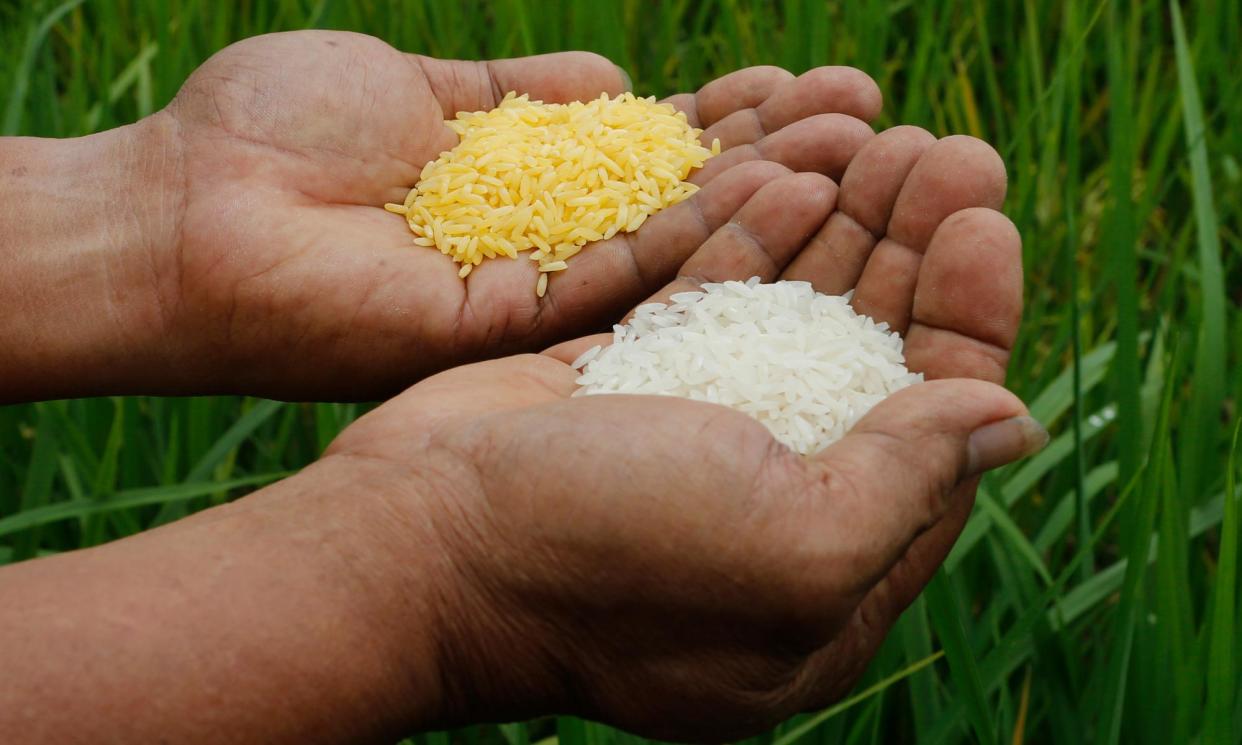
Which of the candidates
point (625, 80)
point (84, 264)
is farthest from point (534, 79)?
point (84, 264)

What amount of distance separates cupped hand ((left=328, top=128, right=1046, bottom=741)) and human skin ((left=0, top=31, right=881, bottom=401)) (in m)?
0.31

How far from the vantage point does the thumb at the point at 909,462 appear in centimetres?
91

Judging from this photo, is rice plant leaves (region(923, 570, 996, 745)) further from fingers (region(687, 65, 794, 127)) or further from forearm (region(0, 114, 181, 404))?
forearm (region(0, 114, 181, 404))

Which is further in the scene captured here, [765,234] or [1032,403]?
[1032,403]

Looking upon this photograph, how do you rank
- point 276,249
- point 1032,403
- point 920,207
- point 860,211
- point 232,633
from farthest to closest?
1. point 1032,403
2. point 276,249
3. point 860,211
4. point 920,207
5. point 232,633

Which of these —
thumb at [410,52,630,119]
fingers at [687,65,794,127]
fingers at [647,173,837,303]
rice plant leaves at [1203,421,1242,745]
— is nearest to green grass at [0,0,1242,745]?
rice plant leaves at [1203,421,1242,745]

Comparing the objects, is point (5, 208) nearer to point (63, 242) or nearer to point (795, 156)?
point (63, 242)

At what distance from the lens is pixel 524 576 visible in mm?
1003

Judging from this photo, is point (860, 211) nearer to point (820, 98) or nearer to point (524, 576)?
point (820, 98)

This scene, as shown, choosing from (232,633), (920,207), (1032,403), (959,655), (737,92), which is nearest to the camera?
(232,633)

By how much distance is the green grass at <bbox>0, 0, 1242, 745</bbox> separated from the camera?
1.14 metres

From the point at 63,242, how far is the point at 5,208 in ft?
0.32

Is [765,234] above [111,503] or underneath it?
above

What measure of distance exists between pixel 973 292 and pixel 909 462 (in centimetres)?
30
